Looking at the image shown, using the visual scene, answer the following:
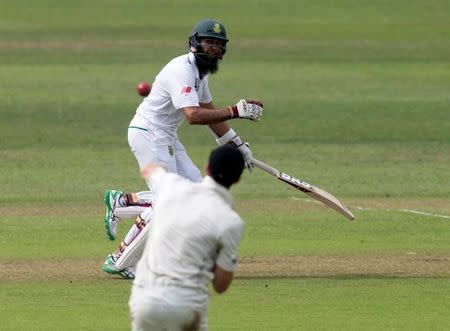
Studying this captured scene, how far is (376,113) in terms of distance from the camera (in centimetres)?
2659

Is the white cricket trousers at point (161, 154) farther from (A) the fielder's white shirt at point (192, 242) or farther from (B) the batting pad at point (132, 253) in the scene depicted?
(A) the fielder's white shirt at point (192, 242)

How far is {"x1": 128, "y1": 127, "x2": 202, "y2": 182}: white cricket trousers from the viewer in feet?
36.5

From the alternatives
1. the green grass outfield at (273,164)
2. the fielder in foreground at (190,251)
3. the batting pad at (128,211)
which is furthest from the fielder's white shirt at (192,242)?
the batting pad at (128,211)

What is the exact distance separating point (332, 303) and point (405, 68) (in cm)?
2575

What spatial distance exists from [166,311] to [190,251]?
30 cm

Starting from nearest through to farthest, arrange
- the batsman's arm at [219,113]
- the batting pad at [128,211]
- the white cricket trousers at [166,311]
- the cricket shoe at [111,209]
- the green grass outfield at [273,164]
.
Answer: the white cricket trousers at [166,311] → the green grass outfield at [273,164] → the batsman's arm at [219,113] → the batting pad at [128,211] → the cricket shoe at [111,209]

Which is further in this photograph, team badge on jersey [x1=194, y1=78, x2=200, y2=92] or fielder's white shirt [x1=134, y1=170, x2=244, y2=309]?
team badge on jersey [x1=194, y1=78, x2=200, y2=92]

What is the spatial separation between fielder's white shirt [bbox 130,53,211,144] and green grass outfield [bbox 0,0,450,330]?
1209mm

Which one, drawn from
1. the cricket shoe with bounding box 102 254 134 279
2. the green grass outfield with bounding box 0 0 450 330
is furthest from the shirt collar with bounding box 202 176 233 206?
the cricket shoe with bounding box 102 254 134 279

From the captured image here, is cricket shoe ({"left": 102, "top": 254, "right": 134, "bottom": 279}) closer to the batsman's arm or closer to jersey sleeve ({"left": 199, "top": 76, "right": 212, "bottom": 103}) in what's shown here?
the batsman's arm

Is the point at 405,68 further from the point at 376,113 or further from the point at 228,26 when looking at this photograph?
the point at 228,26

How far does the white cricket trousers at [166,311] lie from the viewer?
6.70 m

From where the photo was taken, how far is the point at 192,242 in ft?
22.2

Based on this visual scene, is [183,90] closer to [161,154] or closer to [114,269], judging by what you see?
[161,154]
